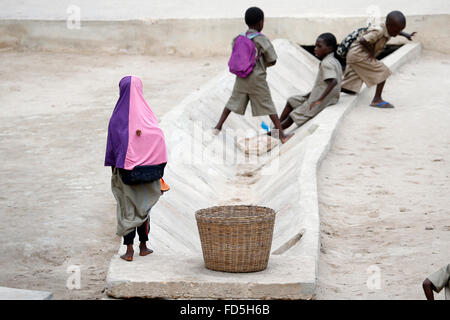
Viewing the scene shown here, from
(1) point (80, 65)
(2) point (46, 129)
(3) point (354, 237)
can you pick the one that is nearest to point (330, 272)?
(3) point (354, 237)

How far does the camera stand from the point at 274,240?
249 inches

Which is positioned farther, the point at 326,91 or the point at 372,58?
the point at 372,58

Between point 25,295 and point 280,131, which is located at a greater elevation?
point 25,295

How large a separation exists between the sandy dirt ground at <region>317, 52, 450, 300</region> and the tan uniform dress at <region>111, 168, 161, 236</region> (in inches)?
→ 49.3

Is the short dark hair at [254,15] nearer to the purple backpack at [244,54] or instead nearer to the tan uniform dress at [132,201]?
the purple backpack at [244,54]

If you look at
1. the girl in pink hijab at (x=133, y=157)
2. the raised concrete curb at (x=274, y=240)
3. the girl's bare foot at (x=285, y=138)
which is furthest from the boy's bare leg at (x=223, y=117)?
the girl in pink hijab at (x=133, y=157)

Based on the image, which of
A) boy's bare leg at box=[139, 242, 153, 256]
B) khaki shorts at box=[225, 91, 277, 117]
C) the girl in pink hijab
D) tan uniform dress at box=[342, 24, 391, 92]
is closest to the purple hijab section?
the girl in pink hijab

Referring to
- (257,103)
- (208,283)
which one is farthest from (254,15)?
(208,283)

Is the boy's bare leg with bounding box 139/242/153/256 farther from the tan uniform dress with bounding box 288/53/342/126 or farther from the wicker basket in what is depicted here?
the tan uniform dress with bounding box 288/53/342/126

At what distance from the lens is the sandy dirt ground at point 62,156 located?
5.46 metres

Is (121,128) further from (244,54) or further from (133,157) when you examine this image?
(244,54)

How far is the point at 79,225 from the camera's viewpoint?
6.19 m

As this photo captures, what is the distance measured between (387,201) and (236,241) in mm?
2381

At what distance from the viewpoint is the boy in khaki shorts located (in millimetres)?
9820
